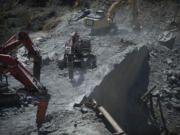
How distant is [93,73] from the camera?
14.3m

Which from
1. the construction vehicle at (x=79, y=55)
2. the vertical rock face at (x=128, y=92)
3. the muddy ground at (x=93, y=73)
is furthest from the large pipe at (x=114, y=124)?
the construction vehicle at (x=79, y=55)

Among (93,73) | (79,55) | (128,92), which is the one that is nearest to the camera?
(93,73)

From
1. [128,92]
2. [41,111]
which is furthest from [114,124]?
[128,92]

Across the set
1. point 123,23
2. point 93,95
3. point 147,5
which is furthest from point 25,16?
point 93,95

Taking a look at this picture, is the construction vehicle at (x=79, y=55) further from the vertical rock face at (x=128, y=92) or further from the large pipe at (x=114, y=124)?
the large pipe at (x=114, y=124)

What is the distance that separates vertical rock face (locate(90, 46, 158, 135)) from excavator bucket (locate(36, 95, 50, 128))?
2.15m

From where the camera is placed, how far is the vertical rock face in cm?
1288

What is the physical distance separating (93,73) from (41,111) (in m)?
4.70

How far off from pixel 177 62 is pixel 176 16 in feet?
22.3

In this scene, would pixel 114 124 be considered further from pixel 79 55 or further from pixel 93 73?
pixel 79 55

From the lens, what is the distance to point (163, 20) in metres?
22.5

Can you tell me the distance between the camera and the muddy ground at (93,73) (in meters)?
10.4

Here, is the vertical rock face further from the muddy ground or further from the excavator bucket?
the excavator bucket

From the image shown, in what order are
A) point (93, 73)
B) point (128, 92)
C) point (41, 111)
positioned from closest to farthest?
point (41, 111) → point (93, 73) → point (128, 92)
